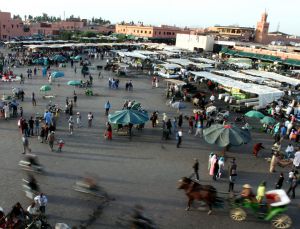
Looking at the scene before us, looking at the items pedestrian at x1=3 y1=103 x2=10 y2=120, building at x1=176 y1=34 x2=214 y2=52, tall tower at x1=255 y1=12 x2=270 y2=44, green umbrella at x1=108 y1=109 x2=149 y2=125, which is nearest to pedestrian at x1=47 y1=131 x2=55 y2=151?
green umbrella at x1=108 y1=109 x2=149 y2=125

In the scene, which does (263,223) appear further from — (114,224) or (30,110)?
(30,110)

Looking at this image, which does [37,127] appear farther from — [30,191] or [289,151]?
[289,151]

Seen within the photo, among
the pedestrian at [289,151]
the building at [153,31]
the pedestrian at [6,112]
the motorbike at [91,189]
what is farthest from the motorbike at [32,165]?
the building at [153,31]

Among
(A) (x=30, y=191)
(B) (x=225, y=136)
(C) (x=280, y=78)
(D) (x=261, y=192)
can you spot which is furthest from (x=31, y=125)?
(C) (x=280, y=78)

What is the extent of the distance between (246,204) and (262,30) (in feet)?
268

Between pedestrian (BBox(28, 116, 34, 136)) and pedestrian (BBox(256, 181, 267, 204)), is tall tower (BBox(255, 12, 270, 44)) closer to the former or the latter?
pedestrian (BBox(28, 116, 34, 136))

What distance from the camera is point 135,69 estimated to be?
41.7 m

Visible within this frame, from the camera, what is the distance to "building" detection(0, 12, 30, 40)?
77.2m

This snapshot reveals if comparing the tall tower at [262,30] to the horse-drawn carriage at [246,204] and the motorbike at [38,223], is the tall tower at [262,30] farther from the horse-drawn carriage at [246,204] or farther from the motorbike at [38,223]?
the motorbike at [38,223]

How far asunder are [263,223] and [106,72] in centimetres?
3077

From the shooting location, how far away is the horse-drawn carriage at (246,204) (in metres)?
9.22

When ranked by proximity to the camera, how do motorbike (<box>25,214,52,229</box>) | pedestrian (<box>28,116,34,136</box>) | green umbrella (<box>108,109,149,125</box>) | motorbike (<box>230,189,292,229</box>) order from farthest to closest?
green umbrella (<box>108,109,149,125</box>) < pedestrian (<box>28,116,34,136</box>) < motorbike (<box>230,189,292,229</box>) < motorbike (<box>25,214,52,229</box>)

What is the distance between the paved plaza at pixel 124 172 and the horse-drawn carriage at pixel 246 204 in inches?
9.7

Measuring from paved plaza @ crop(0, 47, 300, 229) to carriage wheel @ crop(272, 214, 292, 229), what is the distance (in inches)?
10.1
